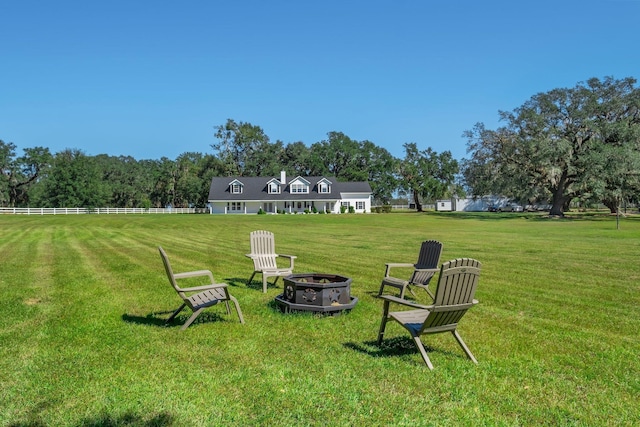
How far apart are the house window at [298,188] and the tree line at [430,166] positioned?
14.6 m

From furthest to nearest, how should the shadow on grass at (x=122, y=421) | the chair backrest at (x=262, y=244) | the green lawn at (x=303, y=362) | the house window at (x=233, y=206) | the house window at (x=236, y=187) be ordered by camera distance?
1. the house window at (x=236, y=187)
2. the house window at (x=233, y=206)
3. the chair backrest at (x=262, y=244)
4. the green lawn at (x=303, y=362)
5. the shadow on grass at (x=122, y=421)

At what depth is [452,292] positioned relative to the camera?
Result: 17.2 feet

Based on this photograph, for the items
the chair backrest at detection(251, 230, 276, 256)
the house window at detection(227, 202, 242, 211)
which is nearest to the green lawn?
the chair backrest at detection(251, 230, 276, 256)

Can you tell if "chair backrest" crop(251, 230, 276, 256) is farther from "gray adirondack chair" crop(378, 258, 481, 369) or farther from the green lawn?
"gray adirondack chair" crop(378, 258, 481, 369)

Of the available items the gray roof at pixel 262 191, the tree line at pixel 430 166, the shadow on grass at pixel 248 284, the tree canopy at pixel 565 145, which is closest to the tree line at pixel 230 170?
the tree line at pixel 430 166

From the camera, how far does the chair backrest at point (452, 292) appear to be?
5.13m

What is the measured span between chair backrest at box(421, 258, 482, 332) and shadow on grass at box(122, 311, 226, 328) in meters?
3.45

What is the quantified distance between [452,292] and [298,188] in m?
65.4

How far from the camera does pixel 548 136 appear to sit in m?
48.0

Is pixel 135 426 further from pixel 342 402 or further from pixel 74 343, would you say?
pixel 74 343

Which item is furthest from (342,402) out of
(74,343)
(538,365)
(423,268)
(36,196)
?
(36,196)

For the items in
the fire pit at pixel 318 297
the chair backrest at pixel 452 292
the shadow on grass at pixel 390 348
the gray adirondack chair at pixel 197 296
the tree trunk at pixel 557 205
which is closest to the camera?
the chair backrest at pixel 452 292

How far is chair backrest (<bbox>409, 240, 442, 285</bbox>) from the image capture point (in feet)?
29.1

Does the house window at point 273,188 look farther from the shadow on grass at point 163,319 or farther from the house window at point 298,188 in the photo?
the shadow on grass at point 163,319
